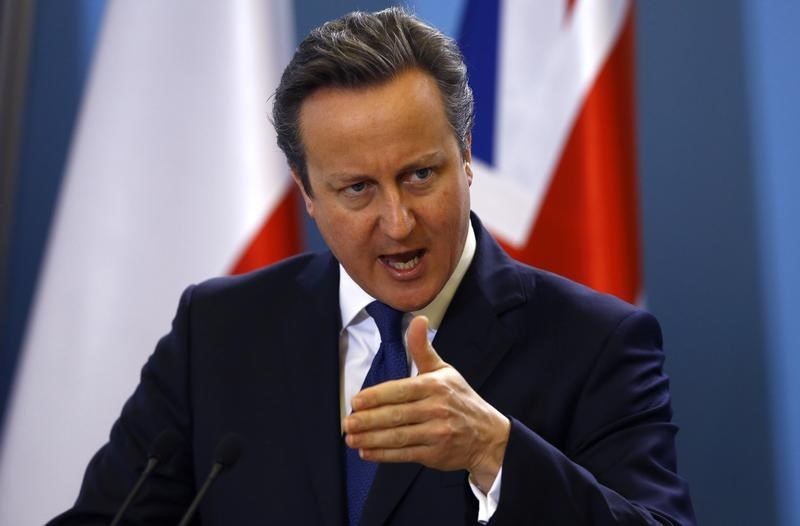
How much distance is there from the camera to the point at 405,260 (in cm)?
157

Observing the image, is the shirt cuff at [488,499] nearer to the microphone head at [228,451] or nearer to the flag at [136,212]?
the microphone head at [228,451]

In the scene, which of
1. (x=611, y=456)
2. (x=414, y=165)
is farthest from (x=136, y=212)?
(x=611, y=456)

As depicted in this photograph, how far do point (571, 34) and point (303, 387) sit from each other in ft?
3.62

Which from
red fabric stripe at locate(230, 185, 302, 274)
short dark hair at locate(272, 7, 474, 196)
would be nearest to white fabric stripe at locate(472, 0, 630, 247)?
red fabric stripe at locate(230, 185, 302, 274)

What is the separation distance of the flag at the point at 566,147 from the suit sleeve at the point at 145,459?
86 centimetres

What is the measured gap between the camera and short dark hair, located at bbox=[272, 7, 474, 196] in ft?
5.16

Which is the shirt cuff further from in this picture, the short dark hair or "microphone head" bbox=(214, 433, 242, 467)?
the short dark hair

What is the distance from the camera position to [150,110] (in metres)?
2.42

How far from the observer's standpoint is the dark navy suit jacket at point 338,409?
1502mm

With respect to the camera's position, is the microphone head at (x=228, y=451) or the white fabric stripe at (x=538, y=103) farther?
the white fabric stripe at (x=538, y=103)

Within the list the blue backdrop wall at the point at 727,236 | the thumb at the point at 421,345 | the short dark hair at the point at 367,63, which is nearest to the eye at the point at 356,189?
the short dark hair at the point at 367,63

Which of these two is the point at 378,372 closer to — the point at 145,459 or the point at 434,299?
the point at 434,299

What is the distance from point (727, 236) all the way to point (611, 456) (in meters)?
1.20

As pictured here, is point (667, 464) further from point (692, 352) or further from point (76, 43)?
point (76, 43)
